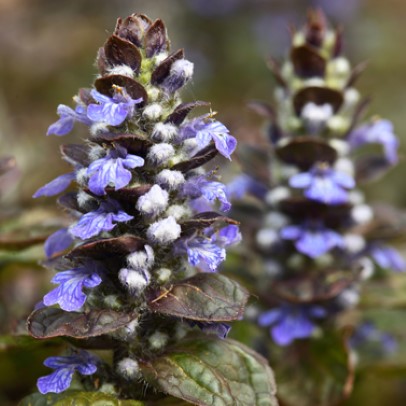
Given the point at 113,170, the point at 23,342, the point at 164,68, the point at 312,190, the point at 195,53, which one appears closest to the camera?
the point at 113,170

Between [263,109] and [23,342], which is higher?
[263,109]

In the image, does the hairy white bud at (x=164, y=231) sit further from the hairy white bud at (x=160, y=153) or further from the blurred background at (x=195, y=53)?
the blurred background at (x=195, y=53)

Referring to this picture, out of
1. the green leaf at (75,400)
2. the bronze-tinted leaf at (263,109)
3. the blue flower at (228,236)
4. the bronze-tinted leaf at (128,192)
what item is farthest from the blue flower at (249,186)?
the green leaf at (75,400)

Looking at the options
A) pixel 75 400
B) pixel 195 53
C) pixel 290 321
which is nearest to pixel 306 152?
pixel 290 321

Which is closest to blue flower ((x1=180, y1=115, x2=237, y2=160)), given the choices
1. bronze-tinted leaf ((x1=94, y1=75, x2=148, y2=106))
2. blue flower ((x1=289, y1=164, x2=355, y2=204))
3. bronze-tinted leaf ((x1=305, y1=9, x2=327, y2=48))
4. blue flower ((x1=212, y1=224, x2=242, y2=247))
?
bronze-tinted leaf ((x1=94, y1=75, x2=148, y2=106))

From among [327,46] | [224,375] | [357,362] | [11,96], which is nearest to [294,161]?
[327,46]

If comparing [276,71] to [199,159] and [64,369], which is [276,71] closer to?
[199,159]
